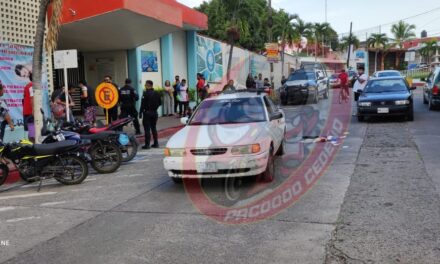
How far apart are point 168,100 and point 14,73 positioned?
9.54m

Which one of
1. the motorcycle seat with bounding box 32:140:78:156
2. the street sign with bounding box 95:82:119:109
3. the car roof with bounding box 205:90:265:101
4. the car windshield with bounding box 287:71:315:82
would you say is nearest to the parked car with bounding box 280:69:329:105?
the car windshield with bounding box 287:71:315:82

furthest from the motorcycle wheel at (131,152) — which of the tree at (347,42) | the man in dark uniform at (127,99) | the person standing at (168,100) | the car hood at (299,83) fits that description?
the tree at (347,42)

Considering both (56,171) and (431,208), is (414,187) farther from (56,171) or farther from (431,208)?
(56,171)

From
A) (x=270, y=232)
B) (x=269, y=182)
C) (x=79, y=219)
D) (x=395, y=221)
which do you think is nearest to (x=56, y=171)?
(x=79, y=219)

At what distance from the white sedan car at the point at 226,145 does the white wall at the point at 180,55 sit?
15144 mm

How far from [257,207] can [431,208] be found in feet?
7.32

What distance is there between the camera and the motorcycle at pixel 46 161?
8406mm

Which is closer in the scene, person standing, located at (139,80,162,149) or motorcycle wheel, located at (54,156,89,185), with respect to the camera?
motorcycle wheel, located at (54,156,89,185)

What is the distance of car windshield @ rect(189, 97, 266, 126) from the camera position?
28.1 ft

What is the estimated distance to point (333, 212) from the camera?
20.1 feet

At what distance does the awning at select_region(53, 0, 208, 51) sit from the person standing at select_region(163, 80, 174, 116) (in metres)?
2.97

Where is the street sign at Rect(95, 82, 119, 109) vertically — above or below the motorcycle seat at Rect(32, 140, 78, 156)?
above

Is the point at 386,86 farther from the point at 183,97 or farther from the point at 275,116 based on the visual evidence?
the point at 275,116

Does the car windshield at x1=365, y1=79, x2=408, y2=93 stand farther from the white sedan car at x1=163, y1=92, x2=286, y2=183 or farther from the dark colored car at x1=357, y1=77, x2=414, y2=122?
the white sedan car at x1=163, y1=92, x2=286, y2=183
